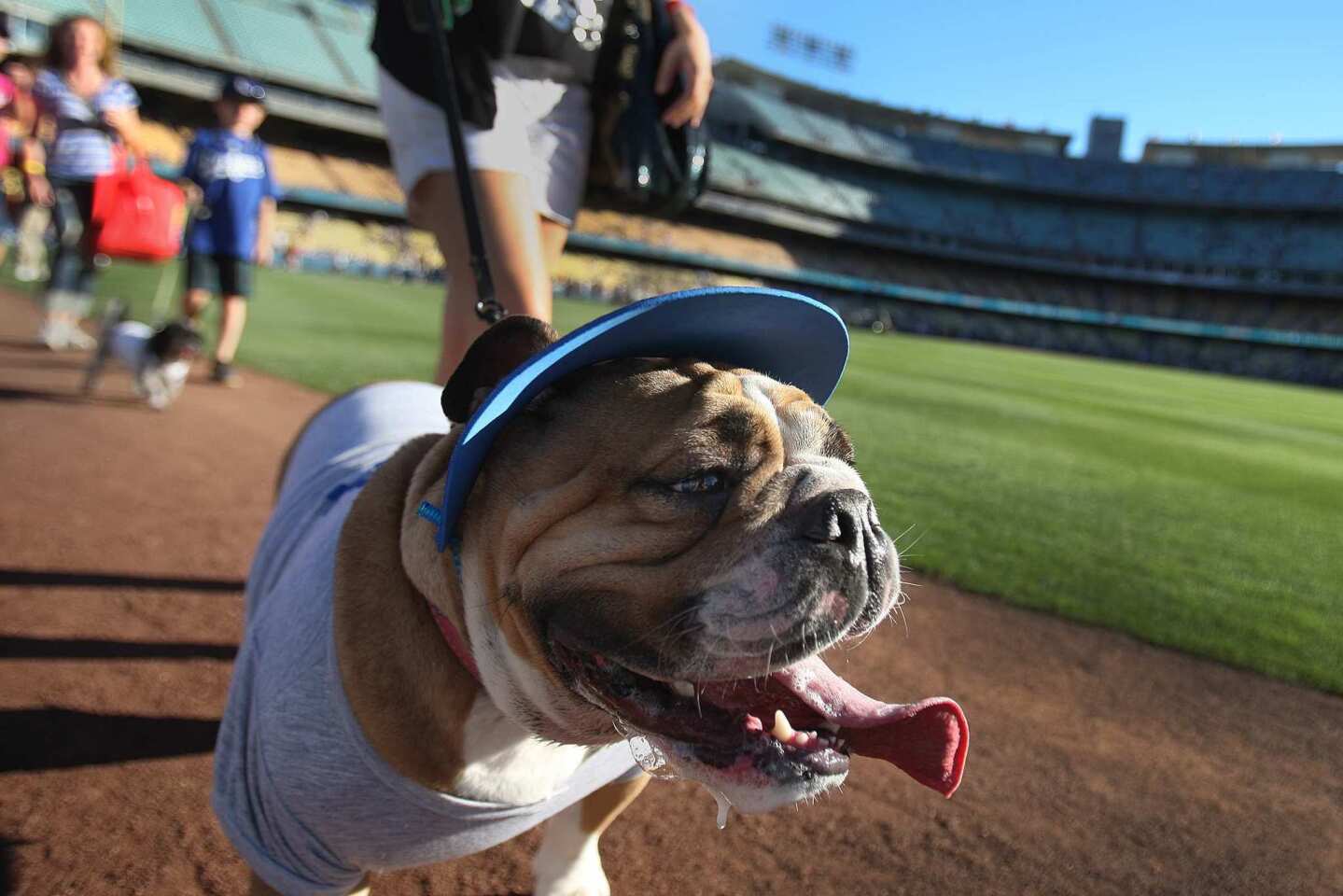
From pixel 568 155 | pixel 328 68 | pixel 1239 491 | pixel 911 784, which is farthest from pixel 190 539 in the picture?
pixel 328 68

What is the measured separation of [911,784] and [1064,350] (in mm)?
54031

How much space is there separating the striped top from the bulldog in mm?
6382

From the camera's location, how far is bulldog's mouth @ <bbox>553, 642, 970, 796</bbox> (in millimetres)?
1545

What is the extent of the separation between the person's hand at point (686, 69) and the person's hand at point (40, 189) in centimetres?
654

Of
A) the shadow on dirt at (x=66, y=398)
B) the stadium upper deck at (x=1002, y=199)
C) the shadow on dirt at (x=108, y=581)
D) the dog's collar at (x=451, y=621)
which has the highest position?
the stadium upper deck at (x=1002, y=199)

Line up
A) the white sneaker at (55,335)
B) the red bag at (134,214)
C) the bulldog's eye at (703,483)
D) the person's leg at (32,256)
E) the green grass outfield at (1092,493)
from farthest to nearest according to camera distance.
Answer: the person's leg at (32,256) → the white sneaker at (55,335) → the red bag at (134,214) → the green grass outfield at (1092,493) → the bulldog's eye at (703,483)

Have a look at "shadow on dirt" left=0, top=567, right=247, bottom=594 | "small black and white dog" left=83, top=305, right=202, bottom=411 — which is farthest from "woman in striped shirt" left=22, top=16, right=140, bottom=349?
"shadow on dirt" left=0, top=567, right=247, bottom=594

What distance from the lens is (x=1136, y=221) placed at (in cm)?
5644

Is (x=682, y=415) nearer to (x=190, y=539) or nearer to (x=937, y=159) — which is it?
(x=190, y=539)

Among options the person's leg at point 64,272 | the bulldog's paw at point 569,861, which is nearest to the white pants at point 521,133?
the bulldog's paw at point 569,861

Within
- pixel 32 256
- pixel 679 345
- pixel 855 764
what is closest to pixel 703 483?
pixel 679 345

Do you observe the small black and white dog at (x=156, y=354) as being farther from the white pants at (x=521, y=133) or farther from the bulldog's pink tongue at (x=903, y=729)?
the bulldog's pink tongue at (x=903, y=729)

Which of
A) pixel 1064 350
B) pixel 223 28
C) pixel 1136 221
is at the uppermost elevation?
pixel 223 28

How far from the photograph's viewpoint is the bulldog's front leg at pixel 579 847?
221cm
